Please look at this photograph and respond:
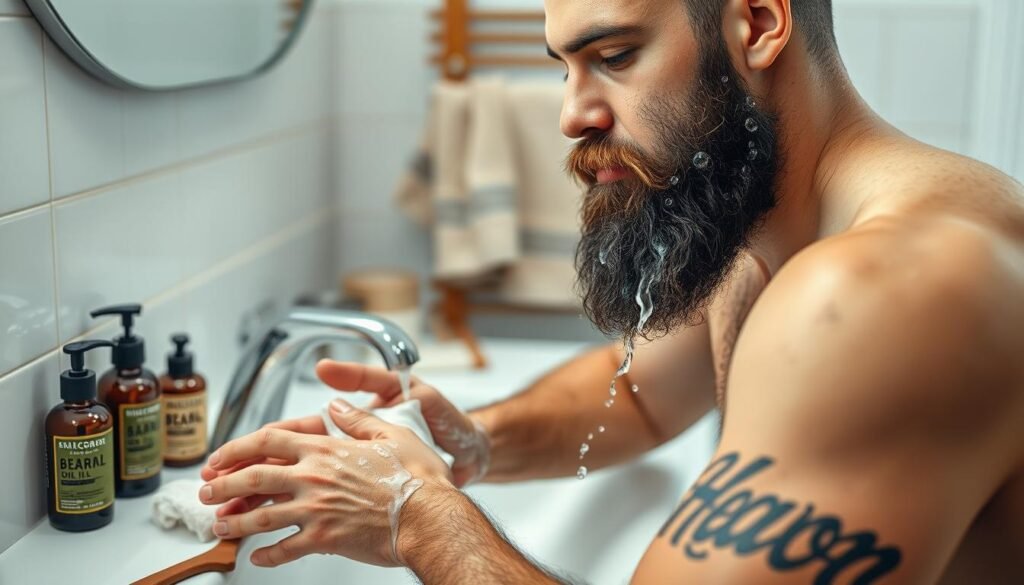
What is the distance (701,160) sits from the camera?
1043 millimetres

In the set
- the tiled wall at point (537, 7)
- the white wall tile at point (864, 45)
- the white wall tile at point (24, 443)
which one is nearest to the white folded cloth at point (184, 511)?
the white wall tile at point (24, 443)

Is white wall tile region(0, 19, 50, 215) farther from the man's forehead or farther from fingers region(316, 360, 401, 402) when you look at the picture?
the man's forehead

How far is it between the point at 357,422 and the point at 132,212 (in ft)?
1.24

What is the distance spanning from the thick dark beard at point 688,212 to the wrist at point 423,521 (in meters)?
0.28

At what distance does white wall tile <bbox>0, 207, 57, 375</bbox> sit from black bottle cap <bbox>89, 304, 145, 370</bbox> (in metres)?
0.05

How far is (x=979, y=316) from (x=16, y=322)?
80cm

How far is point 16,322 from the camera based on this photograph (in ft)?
3.19

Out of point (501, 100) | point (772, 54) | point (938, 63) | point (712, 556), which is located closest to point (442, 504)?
point (712, 556)

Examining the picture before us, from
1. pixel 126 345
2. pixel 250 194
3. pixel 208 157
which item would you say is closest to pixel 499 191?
pixel 250 194

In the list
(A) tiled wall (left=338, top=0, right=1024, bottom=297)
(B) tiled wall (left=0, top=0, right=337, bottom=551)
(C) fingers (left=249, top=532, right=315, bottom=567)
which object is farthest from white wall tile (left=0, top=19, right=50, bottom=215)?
(A) tiled wall (left=338, top=0, right=1024, bottom=297)

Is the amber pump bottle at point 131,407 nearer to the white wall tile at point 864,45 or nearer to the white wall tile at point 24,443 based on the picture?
the white wall tile at point 24,443

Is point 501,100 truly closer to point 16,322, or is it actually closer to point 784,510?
point 16,322

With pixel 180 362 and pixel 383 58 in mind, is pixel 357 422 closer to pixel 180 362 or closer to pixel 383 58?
pixel 180 362

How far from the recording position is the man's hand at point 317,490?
937 millimetres
